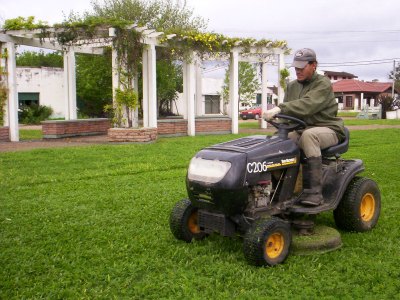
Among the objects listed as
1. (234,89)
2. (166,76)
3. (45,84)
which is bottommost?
(234,89)

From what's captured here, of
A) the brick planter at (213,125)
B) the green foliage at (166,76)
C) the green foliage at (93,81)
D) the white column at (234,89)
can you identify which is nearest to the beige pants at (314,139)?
the brick planter at (213,125)

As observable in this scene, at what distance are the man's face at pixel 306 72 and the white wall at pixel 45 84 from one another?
32786mm

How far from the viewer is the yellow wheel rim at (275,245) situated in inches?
163

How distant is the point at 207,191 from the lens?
422 centimetres

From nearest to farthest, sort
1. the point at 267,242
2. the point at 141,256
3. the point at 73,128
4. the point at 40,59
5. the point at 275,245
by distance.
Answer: the point at 267,242, the point at 275,245, the point at 141,256, the point at 73,128, the point at 40,59

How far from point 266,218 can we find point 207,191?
568mm

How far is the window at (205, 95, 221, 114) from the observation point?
44.9 metres

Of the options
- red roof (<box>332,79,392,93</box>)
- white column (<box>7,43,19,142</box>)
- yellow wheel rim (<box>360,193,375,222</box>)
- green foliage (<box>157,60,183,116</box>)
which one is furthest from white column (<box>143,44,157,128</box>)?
red roof (<box>332,79,392,93</box>)

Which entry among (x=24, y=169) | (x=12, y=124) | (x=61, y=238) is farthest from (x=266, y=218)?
(x=12, y=124)

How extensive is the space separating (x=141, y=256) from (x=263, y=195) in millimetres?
1229

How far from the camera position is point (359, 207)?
5.01 metres

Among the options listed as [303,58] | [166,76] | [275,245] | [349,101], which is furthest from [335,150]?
[349,101]

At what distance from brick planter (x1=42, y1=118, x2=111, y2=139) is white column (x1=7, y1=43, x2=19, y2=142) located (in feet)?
3.73

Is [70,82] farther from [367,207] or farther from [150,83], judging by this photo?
[367,207]
